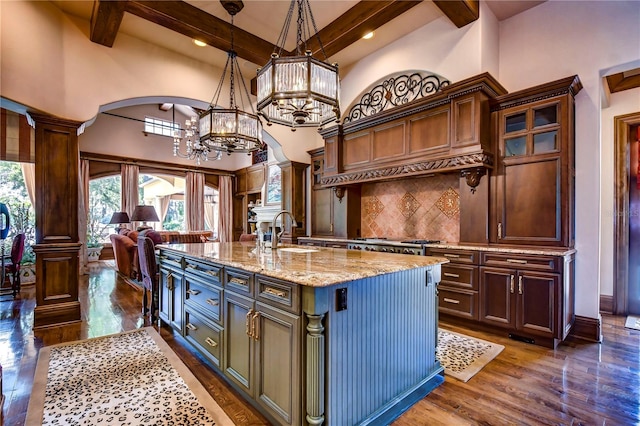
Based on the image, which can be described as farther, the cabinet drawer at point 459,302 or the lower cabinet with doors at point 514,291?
the cabinet drawer at point 459,302

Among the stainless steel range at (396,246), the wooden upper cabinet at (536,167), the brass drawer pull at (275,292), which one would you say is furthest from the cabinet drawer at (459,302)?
the brass drawer pull at (275,292)

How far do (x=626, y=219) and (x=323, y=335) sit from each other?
15.7ft

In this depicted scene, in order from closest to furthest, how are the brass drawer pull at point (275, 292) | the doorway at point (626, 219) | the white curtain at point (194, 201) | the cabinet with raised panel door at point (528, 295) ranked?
the brass drawer pull at point (275, 292) < the cabinet with raised panel door at point (528, 295) < the doorway at point (626, 219) < the white curtain at point (194, 201)

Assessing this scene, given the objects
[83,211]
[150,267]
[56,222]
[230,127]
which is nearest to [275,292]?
[230,127]

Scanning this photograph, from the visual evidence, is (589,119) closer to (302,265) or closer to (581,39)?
(581,39)

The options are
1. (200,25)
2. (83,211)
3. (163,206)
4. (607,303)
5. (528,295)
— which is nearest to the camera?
(528,295)

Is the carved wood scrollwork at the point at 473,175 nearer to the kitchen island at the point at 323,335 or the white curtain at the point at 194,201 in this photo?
the kitchen island at the point at 323,335

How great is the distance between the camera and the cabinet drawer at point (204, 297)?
2295 millimetres

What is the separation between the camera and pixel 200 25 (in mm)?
3744

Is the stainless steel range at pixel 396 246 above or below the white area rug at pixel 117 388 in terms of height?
above

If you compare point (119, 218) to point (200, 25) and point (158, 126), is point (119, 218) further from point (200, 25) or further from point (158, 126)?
point (200, 25)

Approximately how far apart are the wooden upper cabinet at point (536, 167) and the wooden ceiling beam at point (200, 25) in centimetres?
334

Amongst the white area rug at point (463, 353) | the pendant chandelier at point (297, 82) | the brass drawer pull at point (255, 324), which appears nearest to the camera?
the brass drawer pull at point (255, 324)

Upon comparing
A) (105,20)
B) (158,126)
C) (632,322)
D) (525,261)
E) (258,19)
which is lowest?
(632,322)
